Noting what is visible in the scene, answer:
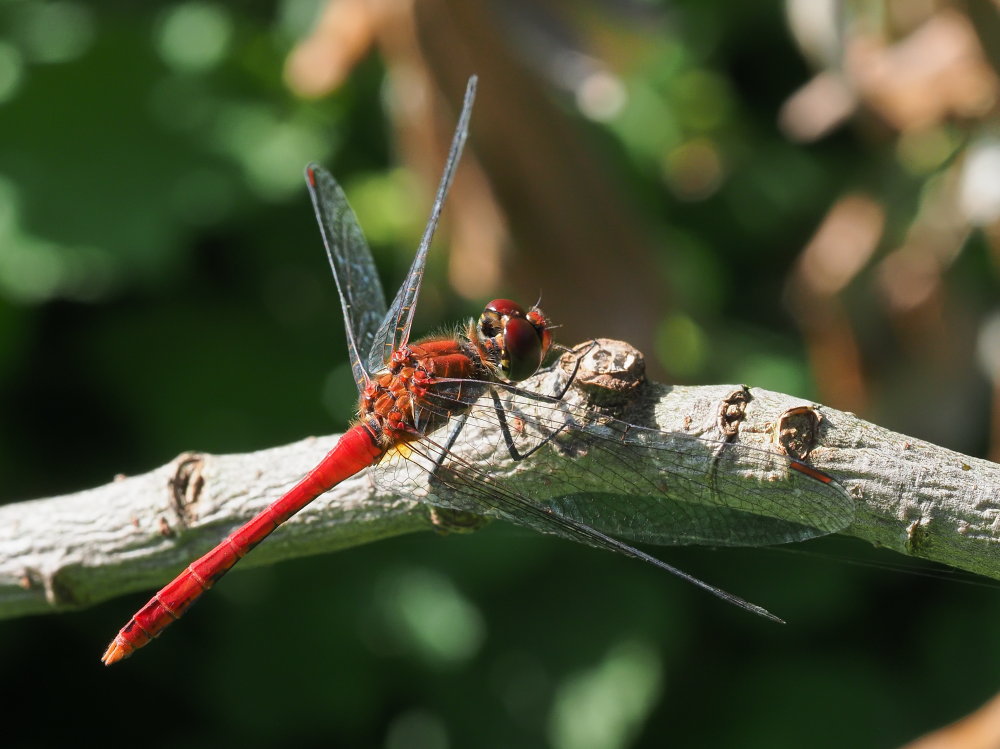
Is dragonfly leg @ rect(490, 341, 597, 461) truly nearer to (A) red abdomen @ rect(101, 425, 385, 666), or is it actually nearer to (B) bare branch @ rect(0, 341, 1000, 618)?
(B) bare branch @ rect(0, 341, 1000, 618)

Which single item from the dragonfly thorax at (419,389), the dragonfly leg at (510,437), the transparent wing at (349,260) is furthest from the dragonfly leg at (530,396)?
the transparent wing at (349,260)

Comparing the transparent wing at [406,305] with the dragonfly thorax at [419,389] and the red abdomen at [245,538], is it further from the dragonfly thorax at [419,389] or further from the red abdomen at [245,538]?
the red abdomen at [245,538]

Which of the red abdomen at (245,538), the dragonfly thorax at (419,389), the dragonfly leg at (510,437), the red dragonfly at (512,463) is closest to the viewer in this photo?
the red dragonfly at (512,463)

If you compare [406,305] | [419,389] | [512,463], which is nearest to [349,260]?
[406,305]

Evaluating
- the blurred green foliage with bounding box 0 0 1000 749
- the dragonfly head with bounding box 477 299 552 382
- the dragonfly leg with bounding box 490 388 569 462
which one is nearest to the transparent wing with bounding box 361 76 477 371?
the dragonfly head with bounding box 477 299 552 382

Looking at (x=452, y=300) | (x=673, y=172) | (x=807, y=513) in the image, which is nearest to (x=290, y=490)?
(x=807, y=513)

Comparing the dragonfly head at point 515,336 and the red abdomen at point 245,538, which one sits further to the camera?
the dragonfly head at point 515,336

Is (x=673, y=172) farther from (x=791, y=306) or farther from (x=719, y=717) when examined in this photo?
(x=719, y=717)
